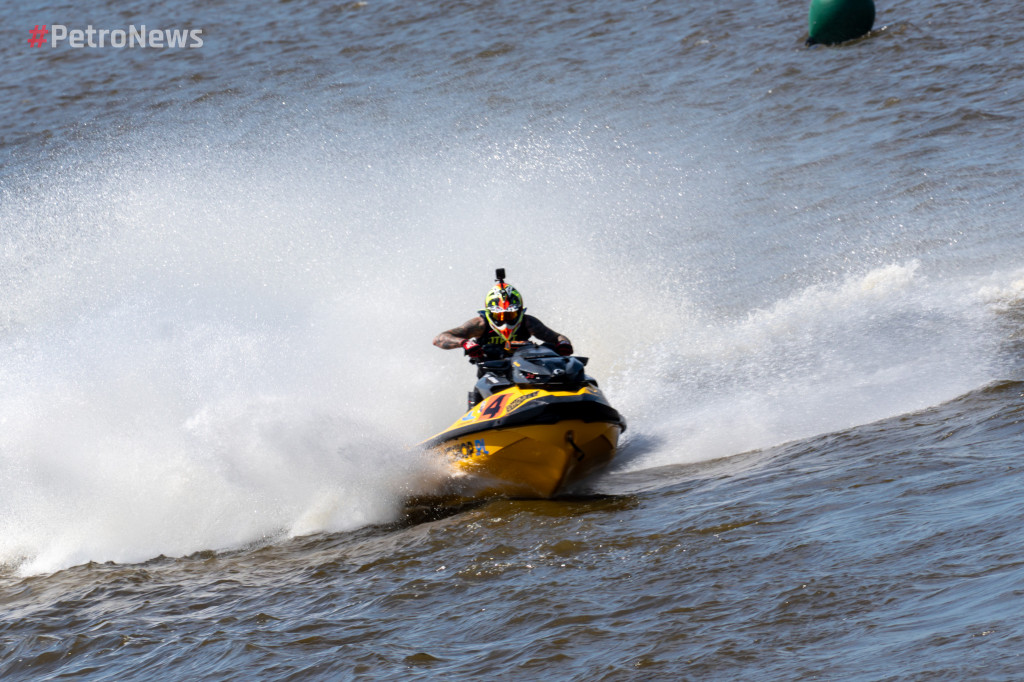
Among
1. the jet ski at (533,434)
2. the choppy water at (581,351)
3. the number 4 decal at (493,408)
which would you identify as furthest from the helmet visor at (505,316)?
the choppy water at (581,351)

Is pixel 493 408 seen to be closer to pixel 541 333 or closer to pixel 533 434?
pixel 533 434

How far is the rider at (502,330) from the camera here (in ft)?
33.6

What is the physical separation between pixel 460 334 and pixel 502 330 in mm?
452

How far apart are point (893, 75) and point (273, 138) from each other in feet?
44.1

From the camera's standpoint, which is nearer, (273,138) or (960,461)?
(960,461)

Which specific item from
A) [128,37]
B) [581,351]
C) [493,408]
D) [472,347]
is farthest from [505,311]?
Answer: [128,37]

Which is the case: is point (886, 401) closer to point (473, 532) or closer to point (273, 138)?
point (473, 532)

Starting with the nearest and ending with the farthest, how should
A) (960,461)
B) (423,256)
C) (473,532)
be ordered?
(960,461) < (473,532) < (423,256)

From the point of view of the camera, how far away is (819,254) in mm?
15992

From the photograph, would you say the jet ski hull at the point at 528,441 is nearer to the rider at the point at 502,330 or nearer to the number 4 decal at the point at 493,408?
the number 4 decal at the point at 493,408

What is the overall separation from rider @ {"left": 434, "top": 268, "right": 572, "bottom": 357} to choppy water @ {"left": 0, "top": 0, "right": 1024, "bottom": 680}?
1117 millimetres

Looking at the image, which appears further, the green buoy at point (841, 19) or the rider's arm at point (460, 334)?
the green buoy at point (841, 19)

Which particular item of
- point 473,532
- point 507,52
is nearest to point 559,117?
point 507,52

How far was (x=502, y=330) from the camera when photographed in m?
10.2
